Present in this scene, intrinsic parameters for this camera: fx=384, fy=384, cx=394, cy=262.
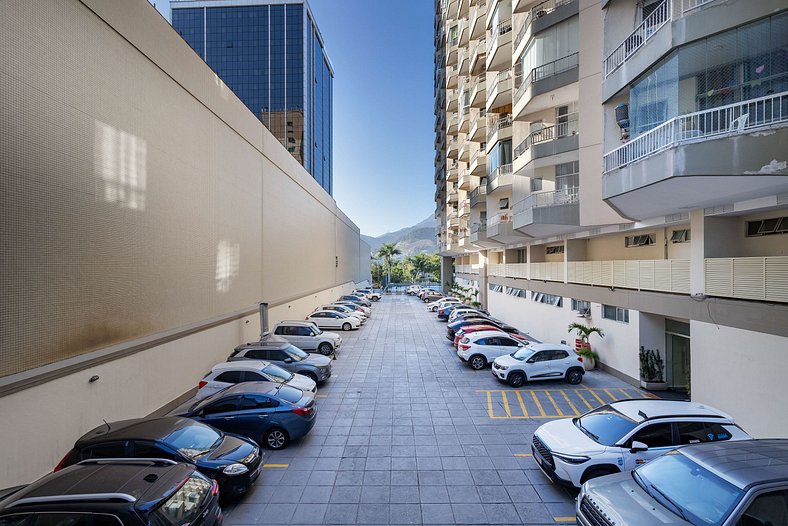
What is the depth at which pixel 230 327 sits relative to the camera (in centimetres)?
1589

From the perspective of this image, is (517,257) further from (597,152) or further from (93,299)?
(93,299)

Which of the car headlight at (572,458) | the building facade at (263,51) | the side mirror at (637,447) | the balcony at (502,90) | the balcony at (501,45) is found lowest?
the car headlight at (572,458)

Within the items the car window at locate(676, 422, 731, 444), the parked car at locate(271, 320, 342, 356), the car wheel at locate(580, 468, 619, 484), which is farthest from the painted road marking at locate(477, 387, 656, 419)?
the parked car at locate(271, 320, 342, 356)

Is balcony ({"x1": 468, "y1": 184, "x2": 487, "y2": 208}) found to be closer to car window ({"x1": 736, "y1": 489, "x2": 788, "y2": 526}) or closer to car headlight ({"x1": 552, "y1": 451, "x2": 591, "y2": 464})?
car headlight ({"x1": 552, "y1": 451, "x2": 591, "y2": 464})

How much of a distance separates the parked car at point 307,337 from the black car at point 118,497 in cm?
1275

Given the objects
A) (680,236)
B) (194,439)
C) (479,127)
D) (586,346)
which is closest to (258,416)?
(194,439)

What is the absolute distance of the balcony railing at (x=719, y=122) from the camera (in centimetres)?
720

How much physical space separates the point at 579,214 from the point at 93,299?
15.9 metres

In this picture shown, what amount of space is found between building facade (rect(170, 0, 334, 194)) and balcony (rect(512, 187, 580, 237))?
260 ft

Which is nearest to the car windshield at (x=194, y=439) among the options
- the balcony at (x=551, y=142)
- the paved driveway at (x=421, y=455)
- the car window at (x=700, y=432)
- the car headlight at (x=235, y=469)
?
the car headlight at (x=235, y=469)

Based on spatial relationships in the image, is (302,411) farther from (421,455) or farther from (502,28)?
(502,28)

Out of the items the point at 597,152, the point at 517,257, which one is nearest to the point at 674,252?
the point at 597,152

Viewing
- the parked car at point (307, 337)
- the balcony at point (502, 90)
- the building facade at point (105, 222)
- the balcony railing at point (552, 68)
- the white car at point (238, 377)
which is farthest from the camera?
the balcony at point (502, 90)

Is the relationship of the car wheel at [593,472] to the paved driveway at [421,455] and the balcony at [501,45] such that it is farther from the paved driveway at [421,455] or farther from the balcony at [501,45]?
the balcony at [501,45]
